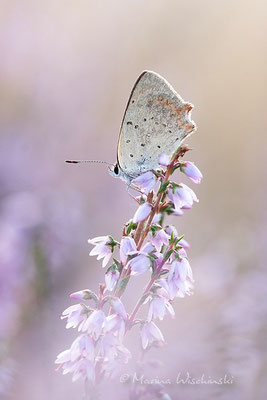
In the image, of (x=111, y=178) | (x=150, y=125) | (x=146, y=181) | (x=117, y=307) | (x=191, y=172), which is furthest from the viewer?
(x=111, y=178)

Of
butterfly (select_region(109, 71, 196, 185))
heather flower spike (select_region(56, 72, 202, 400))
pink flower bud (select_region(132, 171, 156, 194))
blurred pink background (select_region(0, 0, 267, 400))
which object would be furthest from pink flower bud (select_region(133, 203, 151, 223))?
blurred pink background (select_region(0, 0, 267, 400))

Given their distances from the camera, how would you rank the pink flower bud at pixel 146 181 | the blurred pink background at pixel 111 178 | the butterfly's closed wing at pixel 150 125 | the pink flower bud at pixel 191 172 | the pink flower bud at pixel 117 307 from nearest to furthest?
the pink flower bud at pixel 117 307 < the pink flower bud at pixel 191 172 < the pink flower bud at pixel 146 181 < the butterfly's closed wing at pixel 150 125 < the blurred pink background at pixel 111 178

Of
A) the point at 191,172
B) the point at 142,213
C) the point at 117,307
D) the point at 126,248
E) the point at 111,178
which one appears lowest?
the point at 117,307

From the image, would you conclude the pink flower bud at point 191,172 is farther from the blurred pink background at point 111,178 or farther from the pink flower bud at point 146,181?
the blurred pink background at point 111,178

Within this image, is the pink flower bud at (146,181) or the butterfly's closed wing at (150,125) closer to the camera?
the pink flower bud at (146,181)

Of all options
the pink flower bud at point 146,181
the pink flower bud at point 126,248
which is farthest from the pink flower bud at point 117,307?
the pink flower bud at point 146,181

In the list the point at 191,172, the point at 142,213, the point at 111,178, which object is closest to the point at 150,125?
the point at 191,172

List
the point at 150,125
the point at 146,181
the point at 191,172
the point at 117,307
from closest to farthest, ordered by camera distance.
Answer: the point at 117,307
the point at 191,172
the point at 146,181
the point at 150,125

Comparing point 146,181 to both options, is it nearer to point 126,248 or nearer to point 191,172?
point 191,172
